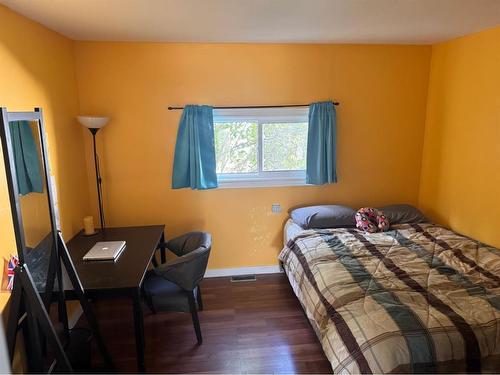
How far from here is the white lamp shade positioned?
281cm

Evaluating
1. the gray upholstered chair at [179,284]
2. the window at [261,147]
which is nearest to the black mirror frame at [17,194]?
the gray upholstered chair at [179,284]

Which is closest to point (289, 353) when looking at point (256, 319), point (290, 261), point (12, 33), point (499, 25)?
point (256, 319)

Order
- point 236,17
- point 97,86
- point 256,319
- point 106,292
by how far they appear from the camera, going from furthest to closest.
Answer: point 97,86 < point 256,319 < point 236,17 < point 106,292

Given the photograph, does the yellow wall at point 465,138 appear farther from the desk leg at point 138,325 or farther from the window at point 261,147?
the desk leg at point 138,325

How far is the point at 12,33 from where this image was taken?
2066 millimetres

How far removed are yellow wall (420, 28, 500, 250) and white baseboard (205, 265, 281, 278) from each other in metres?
1.81

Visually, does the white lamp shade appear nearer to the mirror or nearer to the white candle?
the white candle

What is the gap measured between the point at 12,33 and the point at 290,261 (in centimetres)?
261

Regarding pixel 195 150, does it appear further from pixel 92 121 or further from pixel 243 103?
pixel 92 121

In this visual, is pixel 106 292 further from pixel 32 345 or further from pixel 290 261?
pixel 290 261

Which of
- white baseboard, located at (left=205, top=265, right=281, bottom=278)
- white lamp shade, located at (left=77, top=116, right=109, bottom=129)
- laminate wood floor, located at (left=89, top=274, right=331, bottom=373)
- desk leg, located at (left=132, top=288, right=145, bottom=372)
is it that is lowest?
laminate wood floor, located at (left=89, top=274, right=331, bottom=373)

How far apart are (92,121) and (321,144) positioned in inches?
82.5

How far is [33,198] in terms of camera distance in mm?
1802

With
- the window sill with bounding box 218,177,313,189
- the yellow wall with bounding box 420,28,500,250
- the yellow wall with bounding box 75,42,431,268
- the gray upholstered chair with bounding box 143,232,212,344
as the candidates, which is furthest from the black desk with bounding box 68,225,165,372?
the yellow wall with bounding box 420,28,500,250
